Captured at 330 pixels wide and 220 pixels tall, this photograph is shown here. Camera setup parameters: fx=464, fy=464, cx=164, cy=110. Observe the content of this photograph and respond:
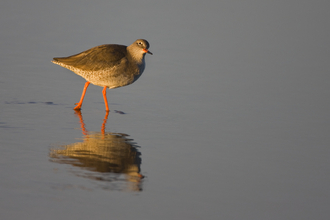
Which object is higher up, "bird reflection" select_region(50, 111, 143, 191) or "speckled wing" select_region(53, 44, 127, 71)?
"speckled wing" select_region(53, 44, 127, 71)

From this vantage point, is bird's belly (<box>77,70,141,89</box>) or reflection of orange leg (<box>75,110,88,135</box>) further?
bird's belly (<box>77,70,141,89</box>)

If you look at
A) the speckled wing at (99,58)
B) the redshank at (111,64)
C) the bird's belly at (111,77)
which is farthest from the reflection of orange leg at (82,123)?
the speckled wing at (99,58)

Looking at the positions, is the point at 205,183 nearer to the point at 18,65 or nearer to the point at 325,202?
the point at 325,202

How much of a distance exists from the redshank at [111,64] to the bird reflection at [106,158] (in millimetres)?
2841

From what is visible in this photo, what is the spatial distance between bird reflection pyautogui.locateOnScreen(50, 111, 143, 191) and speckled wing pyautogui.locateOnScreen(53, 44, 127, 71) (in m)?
2.99

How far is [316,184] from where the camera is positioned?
25.0 feet

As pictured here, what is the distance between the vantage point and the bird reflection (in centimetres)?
695

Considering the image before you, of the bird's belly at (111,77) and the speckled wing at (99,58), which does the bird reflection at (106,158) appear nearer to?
the bird's belly at (111,77)

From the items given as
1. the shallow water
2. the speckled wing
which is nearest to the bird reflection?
the shallow water

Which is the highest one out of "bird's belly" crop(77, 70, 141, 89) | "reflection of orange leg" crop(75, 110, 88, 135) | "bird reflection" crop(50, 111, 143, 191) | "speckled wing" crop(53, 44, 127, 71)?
"speckled wing" crop(53, 44, 127, 71)

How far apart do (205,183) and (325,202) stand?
1.81m

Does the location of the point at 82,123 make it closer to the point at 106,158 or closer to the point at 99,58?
the point at 106,158

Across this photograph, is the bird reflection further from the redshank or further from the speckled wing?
the speckled wing

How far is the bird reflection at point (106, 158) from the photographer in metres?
6.95
